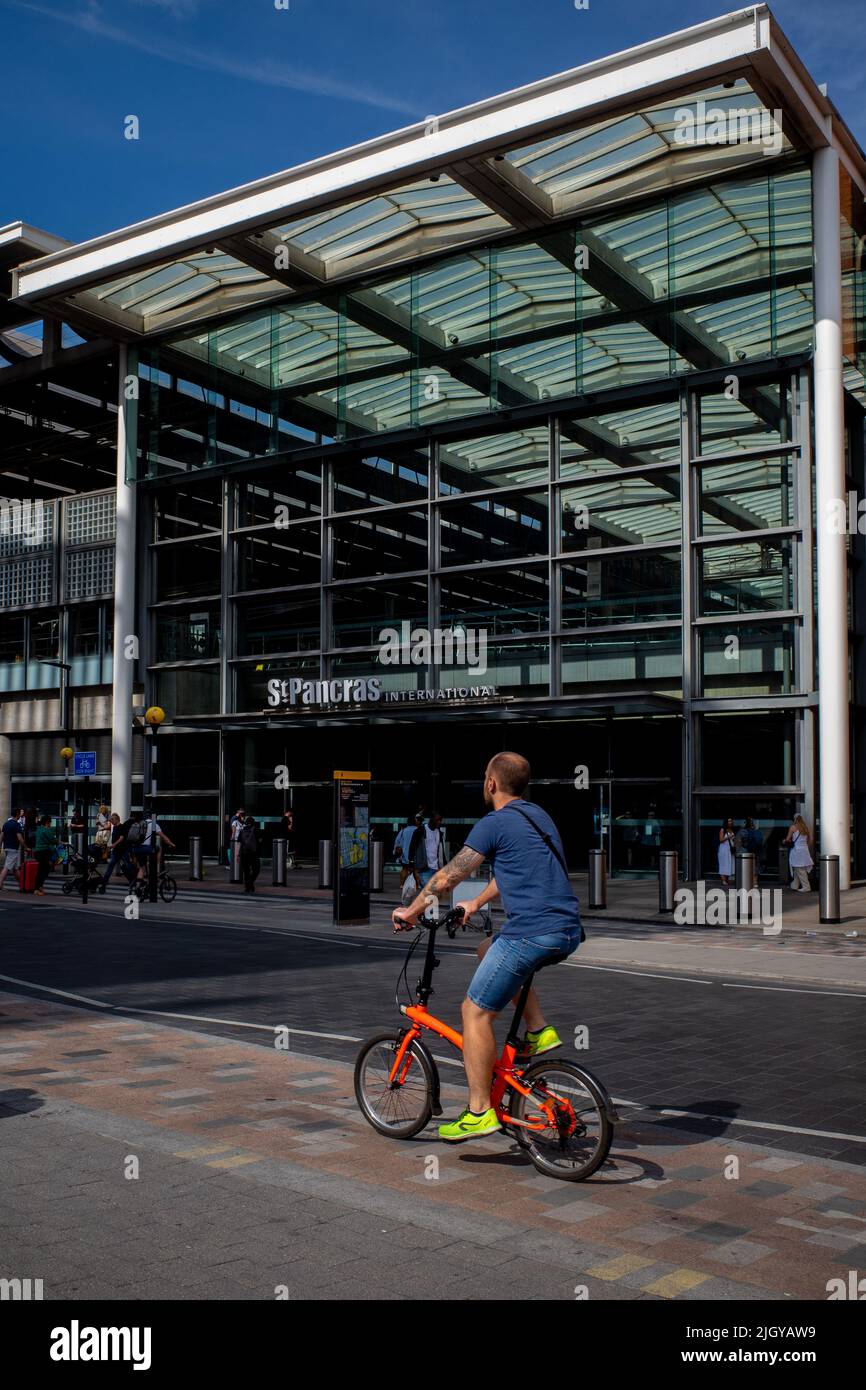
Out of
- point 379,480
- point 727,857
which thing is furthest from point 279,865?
point 379,480

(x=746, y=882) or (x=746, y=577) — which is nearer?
(x=746, y=882)

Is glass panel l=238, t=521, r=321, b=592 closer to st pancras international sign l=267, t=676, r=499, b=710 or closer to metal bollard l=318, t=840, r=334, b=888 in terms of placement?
st pancras international sign l=267, t=676, r=499, b=710

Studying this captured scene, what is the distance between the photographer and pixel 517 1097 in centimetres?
562

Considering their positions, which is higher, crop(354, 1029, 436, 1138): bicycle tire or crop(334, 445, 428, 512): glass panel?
crop(334, 445, 428, 512): glass panel

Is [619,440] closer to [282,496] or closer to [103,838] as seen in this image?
[282,496]

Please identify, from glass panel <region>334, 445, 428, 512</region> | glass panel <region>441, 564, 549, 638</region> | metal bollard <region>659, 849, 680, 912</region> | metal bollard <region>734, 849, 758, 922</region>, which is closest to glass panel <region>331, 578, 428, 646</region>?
glass panel <region>441, 564, 549, 638</region>

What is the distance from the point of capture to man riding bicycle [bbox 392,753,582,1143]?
552 cm

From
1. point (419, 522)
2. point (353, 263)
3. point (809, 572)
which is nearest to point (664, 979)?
point (809, 572)

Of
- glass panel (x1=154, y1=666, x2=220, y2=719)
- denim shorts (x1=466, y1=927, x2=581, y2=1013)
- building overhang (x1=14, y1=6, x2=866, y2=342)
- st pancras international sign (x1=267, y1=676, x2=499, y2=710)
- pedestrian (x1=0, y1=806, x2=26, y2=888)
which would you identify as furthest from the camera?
glass panel (x1=154, y1=666, x2=220, y2=719)

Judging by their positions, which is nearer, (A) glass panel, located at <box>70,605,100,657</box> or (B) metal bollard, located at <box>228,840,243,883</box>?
(B) metal bollard, located at <box>228,840,243,883</box>

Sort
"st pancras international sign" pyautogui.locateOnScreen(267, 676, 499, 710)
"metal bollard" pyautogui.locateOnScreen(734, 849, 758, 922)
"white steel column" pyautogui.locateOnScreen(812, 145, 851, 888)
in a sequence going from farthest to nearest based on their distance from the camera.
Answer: "st pancras international sign" pyautogui.locateOnScreen(267, 676, 499, 710)
"white steel column" pyautogui.locateOnScreen(812, 145, 851, 888)
"metal bollard" pyautogui.locateOnScreen(734, 849, 758, 922)

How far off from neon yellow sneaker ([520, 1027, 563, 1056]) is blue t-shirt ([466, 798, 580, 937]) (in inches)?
20.9

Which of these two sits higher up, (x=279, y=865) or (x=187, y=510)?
(x=187, y=510)

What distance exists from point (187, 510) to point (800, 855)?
2100 centimetres
